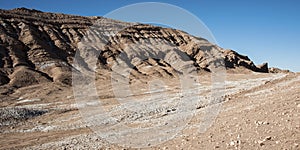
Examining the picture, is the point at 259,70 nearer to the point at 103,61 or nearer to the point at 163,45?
the point at 163,45

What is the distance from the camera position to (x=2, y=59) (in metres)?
102

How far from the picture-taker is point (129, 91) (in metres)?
77.1

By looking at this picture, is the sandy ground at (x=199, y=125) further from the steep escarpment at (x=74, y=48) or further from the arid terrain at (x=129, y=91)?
the steep escarpment at (x=74, y=48)

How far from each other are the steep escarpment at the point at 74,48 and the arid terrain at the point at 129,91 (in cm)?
43

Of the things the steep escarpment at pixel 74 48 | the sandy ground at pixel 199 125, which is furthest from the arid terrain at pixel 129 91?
the steep escarpment at pixel 74 48

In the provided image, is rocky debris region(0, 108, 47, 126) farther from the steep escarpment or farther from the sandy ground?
the steep escarpment

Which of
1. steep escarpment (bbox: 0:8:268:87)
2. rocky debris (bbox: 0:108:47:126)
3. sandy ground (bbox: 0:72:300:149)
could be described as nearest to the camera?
sandy ground (bbox: 0:72:300:149)

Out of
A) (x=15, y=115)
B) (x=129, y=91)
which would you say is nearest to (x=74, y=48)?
(x=129, y=91)

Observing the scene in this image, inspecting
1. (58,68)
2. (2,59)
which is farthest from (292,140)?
(2,59)

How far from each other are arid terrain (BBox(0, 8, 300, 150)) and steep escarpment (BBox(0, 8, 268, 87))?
0.43 meters

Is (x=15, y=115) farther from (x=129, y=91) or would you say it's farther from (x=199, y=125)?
(x=129, y=91)

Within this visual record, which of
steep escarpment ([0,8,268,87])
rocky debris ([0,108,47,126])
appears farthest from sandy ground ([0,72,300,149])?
steep escarpment ([0,8,268,87])

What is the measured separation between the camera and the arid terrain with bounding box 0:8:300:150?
1767 centimetres

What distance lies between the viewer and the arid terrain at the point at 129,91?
17.7 metres
